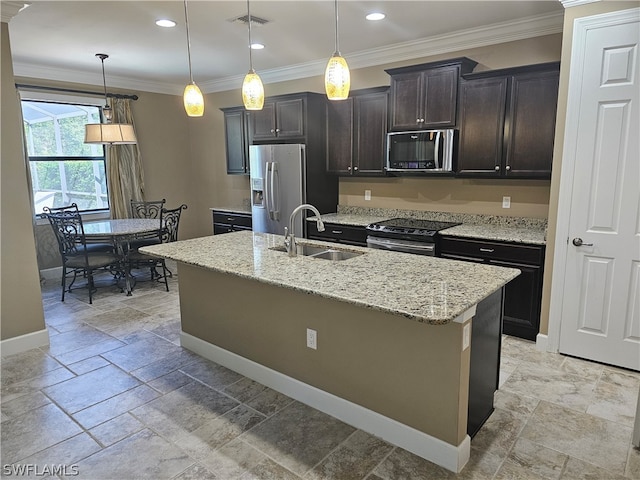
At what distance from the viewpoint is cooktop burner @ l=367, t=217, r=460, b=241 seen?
4.02 m

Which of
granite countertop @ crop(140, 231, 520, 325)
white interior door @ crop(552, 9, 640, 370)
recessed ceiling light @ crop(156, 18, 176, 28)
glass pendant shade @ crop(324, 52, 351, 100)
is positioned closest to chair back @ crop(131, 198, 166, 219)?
recessed ceiling light @ crop(156, 18, 176, 28)

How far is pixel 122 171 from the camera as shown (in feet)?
20.3

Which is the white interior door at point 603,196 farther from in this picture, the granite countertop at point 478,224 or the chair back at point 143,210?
the chair back at point 143,210

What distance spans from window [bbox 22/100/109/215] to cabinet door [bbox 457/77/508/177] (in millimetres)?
4964

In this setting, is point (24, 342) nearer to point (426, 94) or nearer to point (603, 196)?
point (426, 94)

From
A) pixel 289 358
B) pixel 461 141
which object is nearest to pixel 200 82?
pixel 461 141

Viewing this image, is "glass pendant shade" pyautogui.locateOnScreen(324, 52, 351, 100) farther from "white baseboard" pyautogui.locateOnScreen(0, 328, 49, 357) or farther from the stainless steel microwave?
"white baseboard" pyautogui.locateOnScreen(0, 328, 49, 357)

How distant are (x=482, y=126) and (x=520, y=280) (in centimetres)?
142

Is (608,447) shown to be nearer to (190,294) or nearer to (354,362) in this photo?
(354,362)

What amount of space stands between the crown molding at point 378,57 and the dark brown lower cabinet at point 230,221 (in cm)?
189

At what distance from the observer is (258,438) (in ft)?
7.77

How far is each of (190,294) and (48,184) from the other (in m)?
3.67

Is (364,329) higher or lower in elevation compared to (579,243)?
lower

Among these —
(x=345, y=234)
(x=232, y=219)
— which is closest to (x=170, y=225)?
(x=232, y=219)
